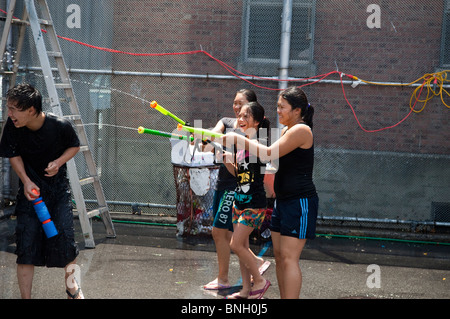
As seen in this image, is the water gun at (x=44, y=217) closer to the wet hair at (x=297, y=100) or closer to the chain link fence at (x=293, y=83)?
the wet hair at (x=297, y=100)

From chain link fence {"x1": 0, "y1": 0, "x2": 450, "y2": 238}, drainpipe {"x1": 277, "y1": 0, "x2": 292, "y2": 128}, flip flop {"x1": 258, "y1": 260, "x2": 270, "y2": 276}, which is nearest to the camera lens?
flip flop {"x1": 258, "y1": 260, "x2": 270, "y2": 276}

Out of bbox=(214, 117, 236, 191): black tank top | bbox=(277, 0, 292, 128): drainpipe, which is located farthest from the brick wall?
bbox=(214, 117, 236, 191): black tank top

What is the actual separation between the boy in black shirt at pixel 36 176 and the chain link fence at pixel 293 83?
4164 millimetres

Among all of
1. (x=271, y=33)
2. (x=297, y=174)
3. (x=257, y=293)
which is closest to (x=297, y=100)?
(x=297, y=174)

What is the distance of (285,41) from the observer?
8.67 m

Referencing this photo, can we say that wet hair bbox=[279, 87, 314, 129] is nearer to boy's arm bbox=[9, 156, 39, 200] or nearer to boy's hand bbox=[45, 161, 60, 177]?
boy's hand bbox=[45, 161, 60, 177]

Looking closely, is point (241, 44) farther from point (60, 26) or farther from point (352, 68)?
point (60, 26)

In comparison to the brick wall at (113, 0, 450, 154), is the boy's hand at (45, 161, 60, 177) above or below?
below

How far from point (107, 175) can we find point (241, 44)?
2984mm

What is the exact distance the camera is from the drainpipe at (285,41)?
863 centimetres

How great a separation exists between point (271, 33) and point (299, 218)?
5.08 meters

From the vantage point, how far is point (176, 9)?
9.02 metres

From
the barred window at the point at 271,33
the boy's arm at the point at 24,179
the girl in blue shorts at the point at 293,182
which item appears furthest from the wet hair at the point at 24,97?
the barred window at the point at 271,33

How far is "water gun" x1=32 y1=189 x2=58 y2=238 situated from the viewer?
15.0ft
